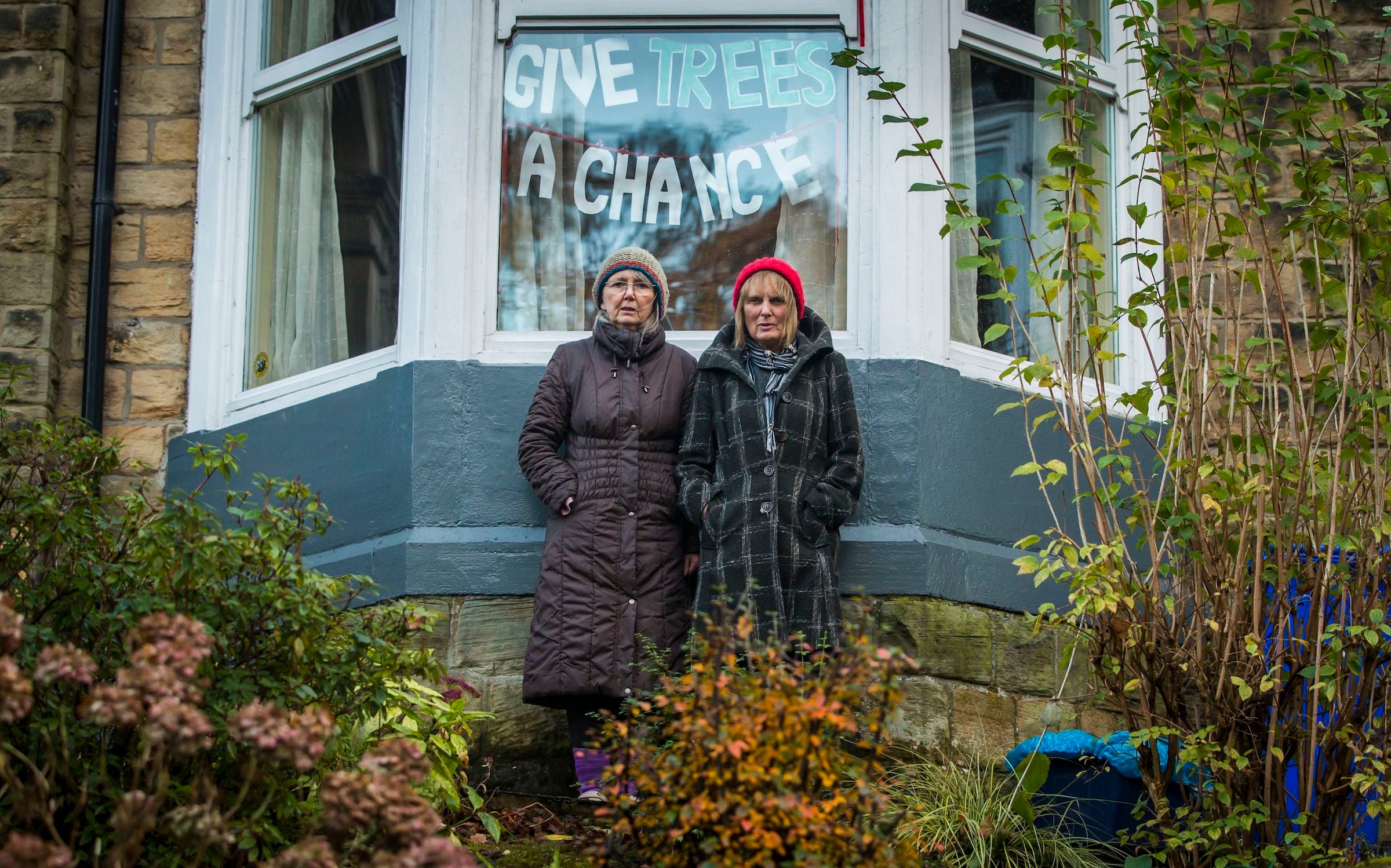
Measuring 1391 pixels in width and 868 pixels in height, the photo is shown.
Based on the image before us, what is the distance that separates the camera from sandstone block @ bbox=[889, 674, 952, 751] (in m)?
5.64

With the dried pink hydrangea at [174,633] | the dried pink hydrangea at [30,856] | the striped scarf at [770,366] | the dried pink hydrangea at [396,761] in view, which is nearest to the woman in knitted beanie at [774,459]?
the striped scarf at [770,366]

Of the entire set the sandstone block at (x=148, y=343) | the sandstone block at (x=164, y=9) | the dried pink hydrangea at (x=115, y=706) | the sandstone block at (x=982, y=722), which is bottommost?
the sandstone block at (x=982, y=722)

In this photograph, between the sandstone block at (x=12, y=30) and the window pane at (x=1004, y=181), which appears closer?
the window pane at (x=1004, y=181)

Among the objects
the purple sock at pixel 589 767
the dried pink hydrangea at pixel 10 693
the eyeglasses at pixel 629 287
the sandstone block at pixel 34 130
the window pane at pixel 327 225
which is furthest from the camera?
the sandstone block at pixel 34 130

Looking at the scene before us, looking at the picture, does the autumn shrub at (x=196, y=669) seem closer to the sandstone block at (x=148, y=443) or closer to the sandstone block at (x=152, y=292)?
the sandstone block at (x=148, y=443)

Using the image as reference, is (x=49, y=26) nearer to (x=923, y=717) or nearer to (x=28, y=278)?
(x=28, y=278)

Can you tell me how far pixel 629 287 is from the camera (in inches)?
231

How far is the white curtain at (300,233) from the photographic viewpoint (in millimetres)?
6758

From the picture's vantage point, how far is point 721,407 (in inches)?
223

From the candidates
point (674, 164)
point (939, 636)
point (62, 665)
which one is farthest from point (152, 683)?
point (674, 164)

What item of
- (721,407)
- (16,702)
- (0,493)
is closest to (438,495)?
(721,407)

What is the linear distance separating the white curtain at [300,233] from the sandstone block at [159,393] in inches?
12.3

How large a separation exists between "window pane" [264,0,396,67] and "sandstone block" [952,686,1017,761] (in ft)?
12.5

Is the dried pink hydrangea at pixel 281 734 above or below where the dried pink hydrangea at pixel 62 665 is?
below
